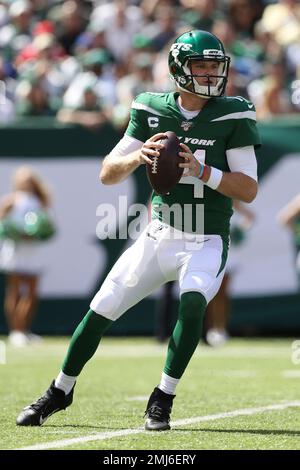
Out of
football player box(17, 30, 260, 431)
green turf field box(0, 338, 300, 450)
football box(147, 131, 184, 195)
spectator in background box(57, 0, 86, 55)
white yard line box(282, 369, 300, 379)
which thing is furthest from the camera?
spectator in background box(57, 0, 86, 55)

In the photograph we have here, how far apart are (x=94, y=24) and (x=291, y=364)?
6056 millimetres

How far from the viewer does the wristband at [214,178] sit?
4.84m

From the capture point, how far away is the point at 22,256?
10.7 meters

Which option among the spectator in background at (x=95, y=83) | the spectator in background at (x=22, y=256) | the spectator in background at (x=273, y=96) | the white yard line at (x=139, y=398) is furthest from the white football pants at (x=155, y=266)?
the spectator in background at (x=273, y=96)

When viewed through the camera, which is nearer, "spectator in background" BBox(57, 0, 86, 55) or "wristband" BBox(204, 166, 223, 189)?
"wristband" BBox(204, 166, 223, 189)

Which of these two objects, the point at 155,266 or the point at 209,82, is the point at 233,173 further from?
the point at 155,266

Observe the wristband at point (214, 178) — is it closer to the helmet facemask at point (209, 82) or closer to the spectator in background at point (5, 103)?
the helmet facemask at point (209, 82)

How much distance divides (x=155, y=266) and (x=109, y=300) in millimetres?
266

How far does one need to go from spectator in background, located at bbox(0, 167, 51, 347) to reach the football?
592 cm

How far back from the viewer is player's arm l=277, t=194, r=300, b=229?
10359mm

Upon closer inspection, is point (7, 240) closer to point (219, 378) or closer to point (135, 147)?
point (219, 378)

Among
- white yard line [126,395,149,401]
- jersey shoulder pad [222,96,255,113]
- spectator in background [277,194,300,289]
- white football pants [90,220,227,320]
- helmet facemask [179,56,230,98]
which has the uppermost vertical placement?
helmet facemask [179,56,230,98]

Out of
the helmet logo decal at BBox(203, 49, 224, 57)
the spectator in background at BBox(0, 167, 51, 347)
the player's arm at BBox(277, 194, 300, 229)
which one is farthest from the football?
the spectator in background at BBox(0, 167, 51, 347)

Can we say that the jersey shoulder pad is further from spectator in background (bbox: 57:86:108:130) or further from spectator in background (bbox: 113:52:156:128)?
spectator in background (bbox: 57:86:108:130)
